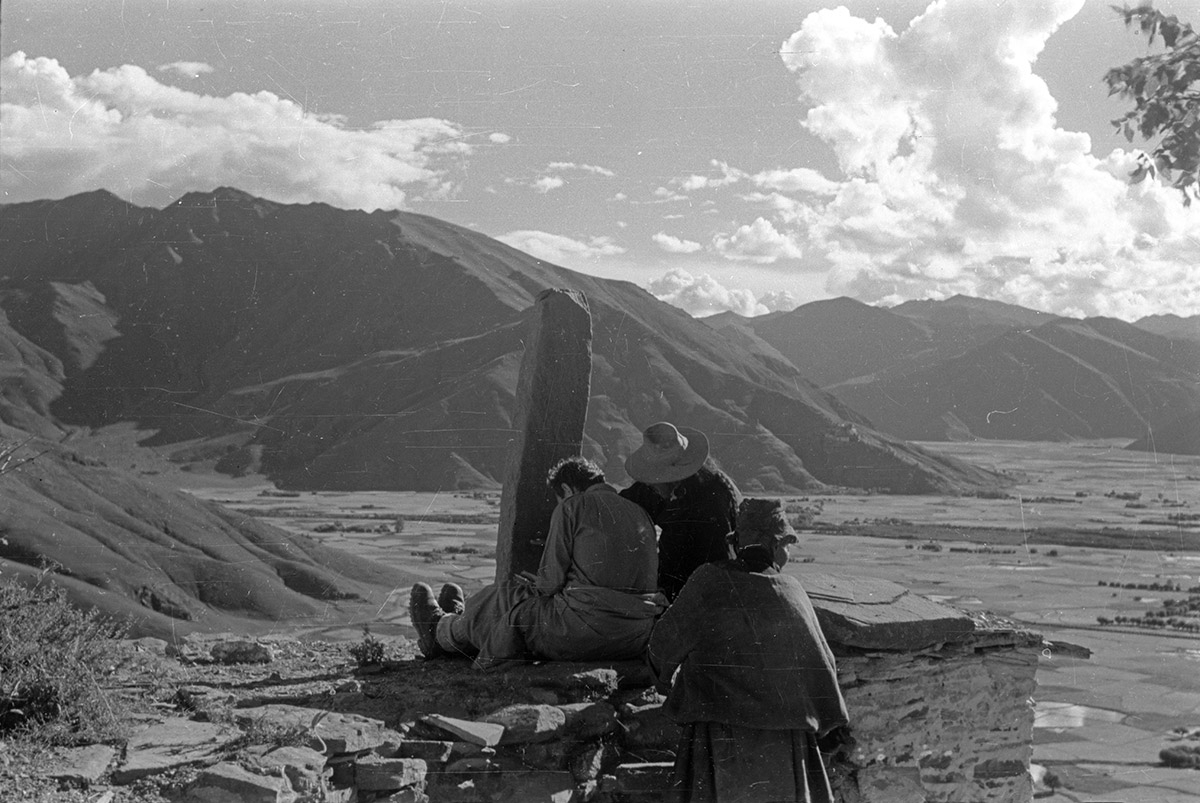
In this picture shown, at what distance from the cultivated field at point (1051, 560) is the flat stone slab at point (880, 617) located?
7540mm

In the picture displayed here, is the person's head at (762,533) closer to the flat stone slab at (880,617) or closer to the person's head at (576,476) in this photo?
the flat stone slab at (880,617)

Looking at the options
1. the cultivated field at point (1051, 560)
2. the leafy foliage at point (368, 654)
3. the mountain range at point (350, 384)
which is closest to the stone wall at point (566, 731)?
the leafy foliage at point (368, 654)

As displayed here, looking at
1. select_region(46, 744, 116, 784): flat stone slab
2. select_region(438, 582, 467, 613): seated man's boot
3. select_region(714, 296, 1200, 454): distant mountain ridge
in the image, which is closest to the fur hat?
select_region(46, 744, 116, 784): flat stone slab

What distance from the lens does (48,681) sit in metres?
4.94

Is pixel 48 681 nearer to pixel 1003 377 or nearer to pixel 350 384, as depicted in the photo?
pixel 350 384

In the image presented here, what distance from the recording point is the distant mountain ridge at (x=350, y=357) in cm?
2997

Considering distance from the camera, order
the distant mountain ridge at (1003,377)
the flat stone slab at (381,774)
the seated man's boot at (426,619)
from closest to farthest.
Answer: the flat stone slab at (381,774) < the seated man's boot at (426,619) < the distant mountain ridge at (1003,377)

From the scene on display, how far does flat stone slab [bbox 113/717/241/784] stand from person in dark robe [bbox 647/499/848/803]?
2168 mm

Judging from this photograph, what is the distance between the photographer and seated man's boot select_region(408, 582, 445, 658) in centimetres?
726

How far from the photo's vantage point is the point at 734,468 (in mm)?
25922

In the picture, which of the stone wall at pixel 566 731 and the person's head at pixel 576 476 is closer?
the stone wall at pixel 566 731

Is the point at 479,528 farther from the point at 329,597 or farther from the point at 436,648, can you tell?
the point at 436,648

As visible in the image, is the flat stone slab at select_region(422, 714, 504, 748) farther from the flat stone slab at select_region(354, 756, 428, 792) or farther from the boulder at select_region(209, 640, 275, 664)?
the boulder at select_region(209, 640, 275, 664)

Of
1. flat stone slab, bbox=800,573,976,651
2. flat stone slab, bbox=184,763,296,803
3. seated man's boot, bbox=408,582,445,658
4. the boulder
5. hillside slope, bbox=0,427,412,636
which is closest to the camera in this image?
flat stone slab, bbox=184,763,296,803
